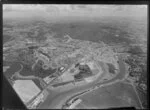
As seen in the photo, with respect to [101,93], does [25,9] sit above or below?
above

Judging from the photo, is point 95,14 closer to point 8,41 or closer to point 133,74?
point 133,74

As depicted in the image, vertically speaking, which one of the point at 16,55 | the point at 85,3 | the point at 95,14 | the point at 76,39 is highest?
the point at 85,3

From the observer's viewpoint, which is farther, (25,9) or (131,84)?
(131,84)

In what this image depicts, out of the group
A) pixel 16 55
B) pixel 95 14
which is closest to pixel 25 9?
pixel 16 55

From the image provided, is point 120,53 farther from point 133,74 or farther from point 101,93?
point 101,93

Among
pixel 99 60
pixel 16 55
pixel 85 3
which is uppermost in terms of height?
pixel 85 3

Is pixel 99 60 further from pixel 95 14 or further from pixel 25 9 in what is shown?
pixel 25 9

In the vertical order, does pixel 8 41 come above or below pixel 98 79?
above

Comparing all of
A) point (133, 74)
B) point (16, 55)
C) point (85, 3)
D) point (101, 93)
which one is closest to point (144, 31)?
point (133, 74)
